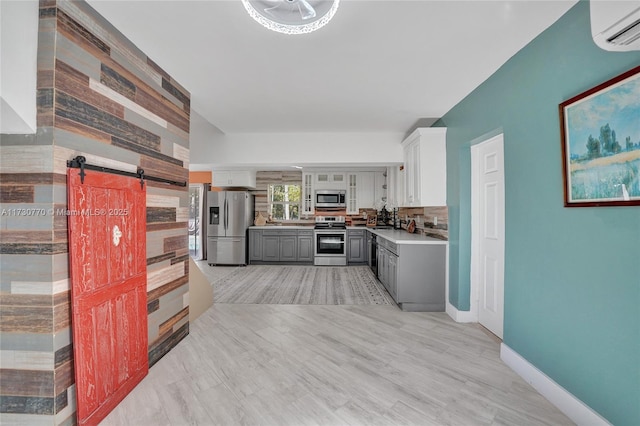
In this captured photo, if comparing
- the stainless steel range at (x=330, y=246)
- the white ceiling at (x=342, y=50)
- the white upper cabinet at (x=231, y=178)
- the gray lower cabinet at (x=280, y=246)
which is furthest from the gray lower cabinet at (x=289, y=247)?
the white ceiling at (x=342, y=50)

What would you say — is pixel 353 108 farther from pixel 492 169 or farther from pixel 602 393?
pixel 602 393

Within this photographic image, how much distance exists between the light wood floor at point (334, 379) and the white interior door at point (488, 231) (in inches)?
11.9

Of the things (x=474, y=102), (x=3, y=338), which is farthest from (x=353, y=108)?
(x=3, y=338)

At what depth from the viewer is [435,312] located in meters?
3.38

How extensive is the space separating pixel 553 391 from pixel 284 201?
5.76 metres

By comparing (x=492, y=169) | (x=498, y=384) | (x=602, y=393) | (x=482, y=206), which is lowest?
(x=498, y=384)

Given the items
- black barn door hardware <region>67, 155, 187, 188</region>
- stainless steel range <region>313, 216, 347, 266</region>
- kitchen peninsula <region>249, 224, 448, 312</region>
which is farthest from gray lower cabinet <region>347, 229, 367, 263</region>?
black barn door hardware <region>67, 155, 187, 188</region>

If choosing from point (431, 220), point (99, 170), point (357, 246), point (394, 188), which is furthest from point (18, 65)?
point (357, 246)

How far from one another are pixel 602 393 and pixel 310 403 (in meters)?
1.67

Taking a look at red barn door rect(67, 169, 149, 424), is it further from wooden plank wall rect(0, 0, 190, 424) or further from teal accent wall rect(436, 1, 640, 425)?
teal accent wall rect(436, 1, 640, 425)

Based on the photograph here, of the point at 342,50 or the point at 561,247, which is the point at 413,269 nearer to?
the point at 561,247

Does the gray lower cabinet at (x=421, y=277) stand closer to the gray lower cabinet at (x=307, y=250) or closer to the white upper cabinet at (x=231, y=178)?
the gray lower cabinet at (x=307, y=250)

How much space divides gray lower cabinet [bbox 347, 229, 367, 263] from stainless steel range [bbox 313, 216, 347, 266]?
12cm

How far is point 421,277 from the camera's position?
3.43 meters
